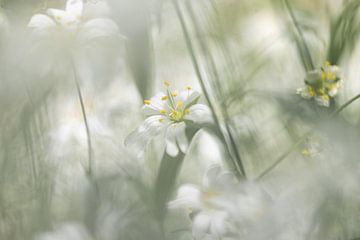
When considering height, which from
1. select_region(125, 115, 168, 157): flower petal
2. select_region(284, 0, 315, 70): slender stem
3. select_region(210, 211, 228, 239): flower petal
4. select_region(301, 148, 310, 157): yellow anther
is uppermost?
select_region(284, 0, 315, 70): slender stem

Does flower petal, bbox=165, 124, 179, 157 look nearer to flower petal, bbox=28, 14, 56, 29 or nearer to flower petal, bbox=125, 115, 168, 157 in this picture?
flower petal, bbox=125, 115, 168, 157

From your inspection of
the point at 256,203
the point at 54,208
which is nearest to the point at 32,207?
the point at 54,208

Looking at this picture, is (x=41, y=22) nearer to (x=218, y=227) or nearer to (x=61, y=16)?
(x=61, y=16)

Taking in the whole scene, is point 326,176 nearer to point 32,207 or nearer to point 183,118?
point 183,118

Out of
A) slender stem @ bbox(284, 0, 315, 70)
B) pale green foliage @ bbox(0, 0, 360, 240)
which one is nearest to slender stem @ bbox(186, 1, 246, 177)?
pale green foliage @ bbox(0, 0, 360, 240)

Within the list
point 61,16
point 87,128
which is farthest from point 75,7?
point 87,128

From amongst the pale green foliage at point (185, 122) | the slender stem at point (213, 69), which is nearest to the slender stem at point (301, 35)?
the pale green foliage at point (185, 122)

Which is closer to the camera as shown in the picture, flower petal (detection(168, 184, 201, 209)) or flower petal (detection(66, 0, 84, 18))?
flower petal (detection(168, 184, 201, 209))
